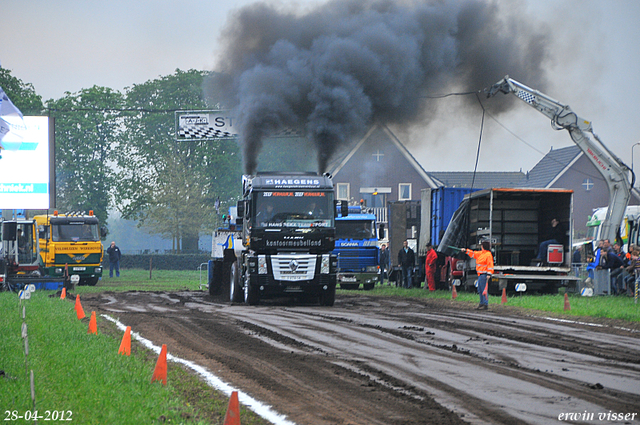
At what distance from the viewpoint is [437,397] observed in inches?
300

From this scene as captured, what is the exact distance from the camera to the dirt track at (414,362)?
715 cm

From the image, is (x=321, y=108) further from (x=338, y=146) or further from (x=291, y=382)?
(x=291, y=382)

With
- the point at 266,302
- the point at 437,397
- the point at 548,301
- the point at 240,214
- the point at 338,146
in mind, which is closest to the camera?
the point at 437,397

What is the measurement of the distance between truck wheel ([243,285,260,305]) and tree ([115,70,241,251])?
35827mm

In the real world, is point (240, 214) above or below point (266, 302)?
above

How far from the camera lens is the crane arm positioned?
78.8 feet

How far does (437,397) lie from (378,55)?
714 inches

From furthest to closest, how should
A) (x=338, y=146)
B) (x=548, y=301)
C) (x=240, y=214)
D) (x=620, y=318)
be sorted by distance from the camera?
(x=338, y=146) < (x=240, y=214) < (x=548, y=301) < (x=620, y=318)

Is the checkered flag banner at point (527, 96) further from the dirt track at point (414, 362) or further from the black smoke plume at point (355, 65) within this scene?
the dirt track at point (414, 362)

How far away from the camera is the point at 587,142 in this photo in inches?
969

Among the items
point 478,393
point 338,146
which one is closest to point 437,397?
point 478,393

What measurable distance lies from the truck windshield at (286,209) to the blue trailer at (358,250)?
9.58 m

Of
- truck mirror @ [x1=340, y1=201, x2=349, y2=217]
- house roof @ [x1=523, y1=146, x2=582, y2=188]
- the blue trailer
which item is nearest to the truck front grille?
truck mirror @ [x1=340, y1=201, x2=349, y2=217]

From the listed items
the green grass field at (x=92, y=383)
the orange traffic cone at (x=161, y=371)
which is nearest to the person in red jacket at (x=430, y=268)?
the green grass field at (x=92, y=383)
